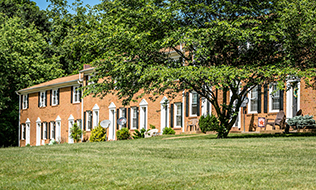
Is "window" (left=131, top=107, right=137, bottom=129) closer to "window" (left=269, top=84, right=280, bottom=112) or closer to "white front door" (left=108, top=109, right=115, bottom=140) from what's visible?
"white front door" (left=108, top=109, right=115, bottom=140)

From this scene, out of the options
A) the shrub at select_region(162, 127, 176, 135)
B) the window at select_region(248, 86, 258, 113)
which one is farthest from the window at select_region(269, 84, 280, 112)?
the shrub at select_region(162, 127, 176, 135)

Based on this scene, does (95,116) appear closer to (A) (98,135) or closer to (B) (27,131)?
(A) (98,135)

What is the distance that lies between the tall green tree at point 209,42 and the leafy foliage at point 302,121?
3094mm

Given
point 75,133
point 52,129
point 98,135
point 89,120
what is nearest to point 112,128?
point 98,135

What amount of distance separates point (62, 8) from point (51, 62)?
8.16 meters

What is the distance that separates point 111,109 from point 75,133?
180 inches

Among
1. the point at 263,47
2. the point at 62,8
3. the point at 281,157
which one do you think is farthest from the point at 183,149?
the point at 62,8

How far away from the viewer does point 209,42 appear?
1934 cm

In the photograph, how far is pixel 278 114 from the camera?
2409 centimetres

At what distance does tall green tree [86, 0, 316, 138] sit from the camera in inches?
731

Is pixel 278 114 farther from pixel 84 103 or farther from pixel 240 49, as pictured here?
pixel 84 103

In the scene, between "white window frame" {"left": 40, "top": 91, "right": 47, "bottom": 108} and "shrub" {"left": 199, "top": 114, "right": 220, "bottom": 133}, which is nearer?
"shrub" {"left": 199, "top": 114, "right": 220, "bottom": 133}

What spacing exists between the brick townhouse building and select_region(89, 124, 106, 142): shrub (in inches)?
71.0

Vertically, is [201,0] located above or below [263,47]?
above
